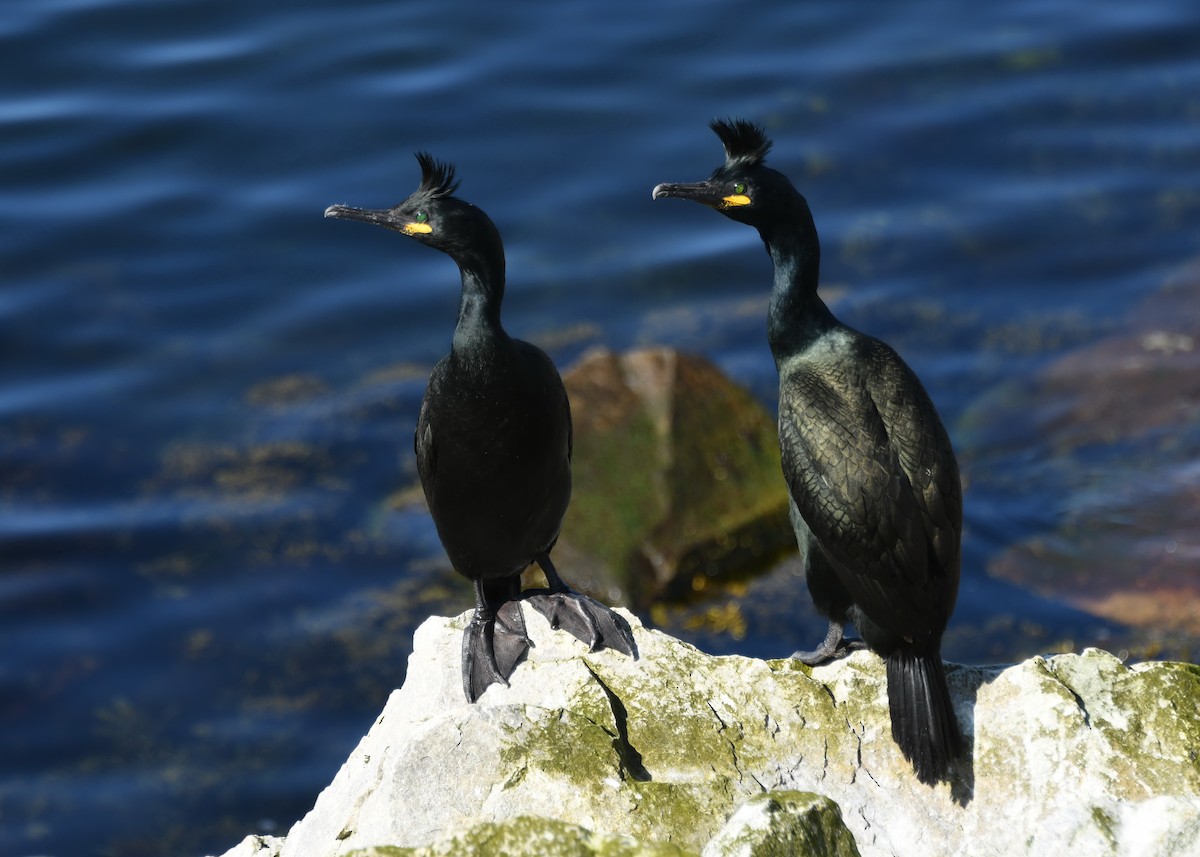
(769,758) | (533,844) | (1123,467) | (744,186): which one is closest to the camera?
(533,844)

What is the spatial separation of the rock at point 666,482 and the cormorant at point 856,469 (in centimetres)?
317

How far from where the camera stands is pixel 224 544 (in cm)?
975

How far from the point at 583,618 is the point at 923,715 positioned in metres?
1.18

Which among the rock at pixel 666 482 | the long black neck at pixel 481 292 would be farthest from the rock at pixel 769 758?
the rock at pixel 666 482

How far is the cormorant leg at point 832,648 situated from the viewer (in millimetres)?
5227

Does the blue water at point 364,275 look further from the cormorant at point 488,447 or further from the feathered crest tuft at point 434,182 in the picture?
the feathered crest tuft at point 434,182

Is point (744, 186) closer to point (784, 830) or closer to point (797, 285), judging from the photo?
point (797, 285)

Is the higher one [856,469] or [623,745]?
[856,469]

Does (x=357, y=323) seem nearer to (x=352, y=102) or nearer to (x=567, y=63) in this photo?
(x=352, y=102)

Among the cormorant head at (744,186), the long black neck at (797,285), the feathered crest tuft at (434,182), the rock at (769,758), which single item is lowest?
the rock at (769,758)

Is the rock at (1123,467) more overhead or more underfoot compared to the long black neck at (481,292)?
more underfoot

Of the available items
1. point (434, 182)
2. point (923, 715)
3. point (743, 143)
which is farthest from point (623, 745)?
point (743, 143)

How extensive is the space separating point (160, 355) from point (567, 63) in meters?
4.82

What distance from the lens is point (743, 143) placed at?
17.6ft
